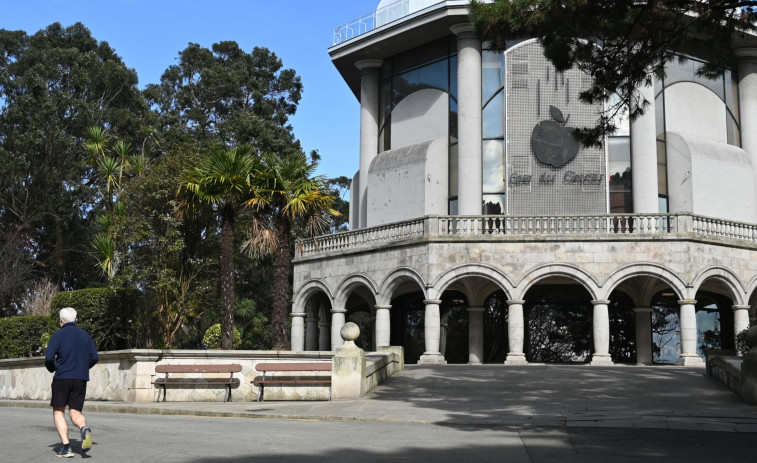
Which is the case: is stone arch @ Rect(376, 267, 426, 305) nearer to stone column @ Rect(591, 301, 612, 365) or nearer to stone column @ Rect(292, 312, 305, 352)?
stone column @ Rect(292, 312, 305, 352)

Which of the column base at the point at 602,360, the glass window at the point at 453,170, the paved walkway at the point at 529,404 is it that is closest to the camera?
the paved walkway at the point at 529,404

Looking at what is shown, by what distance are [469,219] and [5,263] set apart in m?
25.2

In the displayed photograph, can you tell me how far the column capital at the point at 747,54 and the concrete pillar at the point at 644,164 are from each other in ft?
19.2

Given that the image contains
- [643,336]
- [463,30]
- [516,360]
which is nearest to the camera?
[516,360]

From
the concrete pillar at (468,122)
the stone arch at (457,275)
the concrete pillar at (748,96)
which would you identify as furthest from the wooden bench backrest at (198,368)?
the concrete pillar at (748,96)

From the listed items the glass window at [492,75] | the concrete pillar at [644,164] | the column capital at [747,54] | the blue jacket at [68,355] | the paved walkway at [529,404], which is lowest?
the paved walkway at [529,404]

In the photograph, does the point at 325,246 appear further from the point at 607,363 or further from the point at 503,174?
the point at 607,363

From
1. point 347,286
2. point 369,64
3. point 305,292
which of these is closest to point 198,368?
point 347,286

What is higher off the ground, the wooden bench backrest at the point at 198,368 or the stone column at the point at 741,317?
the stone column at the point at 741,317

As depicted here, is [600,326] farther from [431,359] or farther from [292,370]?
[292,370]

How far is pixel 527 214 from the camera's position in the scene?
30.8m

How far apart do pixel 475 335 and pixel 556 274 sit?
421 cm

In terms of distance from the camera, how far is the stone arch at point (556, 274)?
27.8 metres

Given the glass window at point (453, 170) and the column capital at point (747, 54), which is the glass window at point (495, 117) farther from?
the column capital at point (747, 54)
